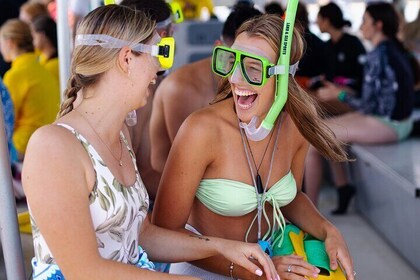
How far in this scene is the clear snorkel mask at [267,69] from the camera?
91.3 inches

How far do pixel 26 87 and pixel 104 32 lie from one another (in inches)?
127

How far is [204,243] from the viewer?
2168 millimetres

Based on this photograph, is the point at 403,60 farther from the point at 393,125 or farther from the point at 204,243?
the point at 204,243

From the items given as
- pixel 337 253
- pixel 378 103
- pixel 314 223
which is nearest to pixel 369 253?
pixel 378 103

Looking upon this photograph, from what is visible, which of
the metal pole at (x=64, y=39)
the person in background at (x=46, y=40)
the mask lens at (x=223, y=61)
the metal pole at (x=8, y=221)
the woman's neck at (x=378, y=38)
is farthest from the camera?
the person in background at (x=46, y=40)

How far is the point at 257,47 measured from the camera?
95.3 inches

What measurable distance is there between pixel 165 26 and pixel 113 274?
1664mm

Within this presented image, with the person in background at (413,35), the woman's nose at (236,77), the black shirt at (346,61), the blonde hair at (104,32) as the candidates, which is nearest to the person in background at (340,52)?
the black shirt at (346,61)

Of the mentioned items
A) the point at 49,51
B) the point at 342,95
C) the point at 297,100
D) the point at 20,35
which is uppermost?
the point at 297,100

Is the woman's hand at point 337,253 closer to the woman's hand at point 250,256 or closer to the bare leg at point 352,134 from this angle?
the woman's hand at point 250,256

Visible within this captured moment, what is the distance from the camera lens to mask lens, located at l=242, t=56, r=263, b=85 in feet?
7.75

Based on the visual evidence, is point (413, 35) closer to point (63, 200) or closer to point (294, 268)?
point (294, 268)

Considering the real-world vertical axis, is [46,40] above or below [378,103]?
above

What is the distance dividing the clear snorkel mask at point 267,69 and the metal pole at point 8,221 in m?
0.80
